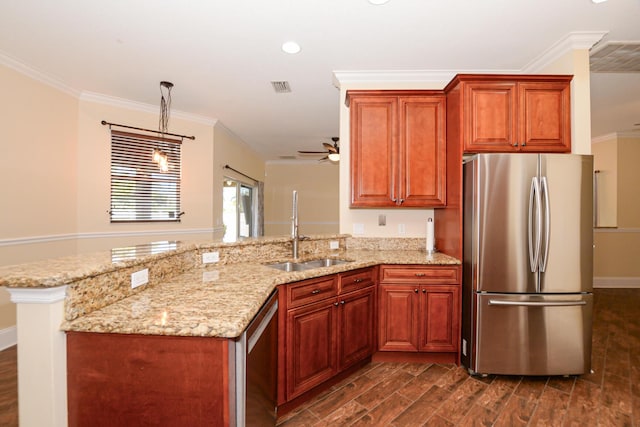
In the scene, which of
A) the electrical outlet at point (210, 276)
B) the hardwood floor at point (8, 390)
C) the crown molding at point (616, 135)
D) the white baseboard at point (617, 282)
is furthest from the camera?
the white baseboard at point (617, 282)

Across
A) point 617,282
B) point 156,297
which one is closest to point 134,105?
point 156,297

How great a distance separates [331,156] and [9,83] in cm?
372

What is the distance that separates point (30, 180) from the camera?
122 inches

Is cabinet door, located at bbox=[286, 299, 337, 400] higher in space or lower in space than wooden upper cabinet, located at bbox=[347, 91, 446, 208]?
lower

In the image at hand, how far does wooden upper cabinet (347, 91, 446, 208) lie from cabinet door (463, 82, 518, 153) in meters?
0.33

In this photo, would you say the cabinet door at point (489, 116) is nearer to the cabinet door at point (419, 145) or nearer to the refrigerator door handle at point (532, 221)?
the cabinet door at point (419, 145)

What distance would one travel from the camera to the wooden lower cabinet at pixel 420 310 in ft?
8.38

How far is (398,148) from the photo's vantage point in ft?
9.60

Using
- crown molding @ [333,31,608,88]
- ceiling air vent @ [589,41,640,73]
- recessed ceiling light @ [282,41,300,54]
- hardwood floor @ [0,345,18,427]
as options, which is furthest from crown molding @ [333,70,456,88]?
hardwood floor @ [0,345,18,427]

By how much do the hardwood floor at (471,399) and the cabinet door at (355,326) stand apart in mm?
173

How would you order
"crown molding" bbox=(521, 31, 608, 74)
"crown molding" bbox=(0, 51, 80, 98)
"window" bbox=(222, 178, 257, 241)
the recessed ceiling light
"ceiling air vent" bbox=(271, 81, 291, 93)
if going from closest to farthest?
"crown molding" bbox=(521, 31, 608, 74) → the recessed ceiling light → "crown molding" bbox=(0, 51, 80, 98) → "ceiling air vent" bbox=(271, 81, 291, 93) → "window" bbox=(222, 178, 257, 241)

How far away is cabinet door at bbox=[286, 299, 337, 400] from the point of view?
6.38 ft

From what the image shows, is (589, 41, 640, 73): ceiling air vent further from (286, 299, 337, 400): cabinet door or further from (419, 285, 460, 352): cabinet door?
(286, 299, 337, 400): cabinet door

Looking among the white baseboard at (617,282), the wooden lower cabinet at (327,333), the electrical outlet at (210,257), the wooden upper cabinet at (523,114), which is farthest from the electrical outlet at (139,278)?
the white baseboard at (617,282)
